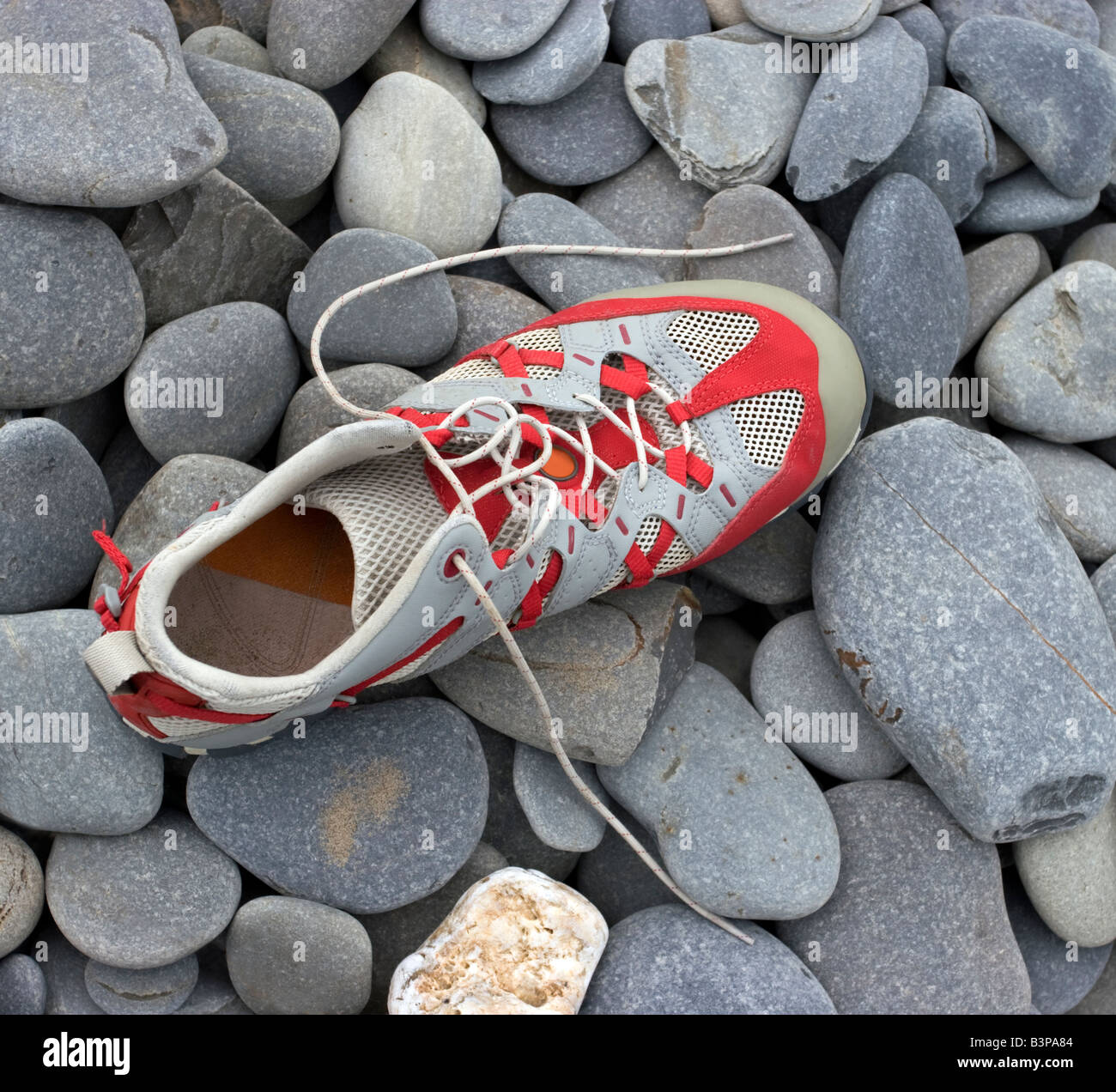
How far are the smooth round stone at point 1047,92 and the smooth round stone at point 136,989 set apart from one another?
7.83ft

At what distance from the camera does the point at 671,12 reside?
2359 mm

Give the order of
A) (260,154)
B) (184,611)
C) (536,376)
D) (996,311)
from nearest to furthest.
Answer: (184,611) → (536,376) → (260,154) → (996,311)

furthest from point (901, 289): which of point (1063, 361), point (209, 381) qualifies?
point (209, 381)

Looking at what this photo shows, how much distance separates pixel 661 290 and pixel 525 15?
2.13 feet

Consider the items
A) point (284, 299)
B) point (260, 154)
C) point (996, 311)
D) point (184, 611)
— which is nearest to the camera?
point (184, 611)

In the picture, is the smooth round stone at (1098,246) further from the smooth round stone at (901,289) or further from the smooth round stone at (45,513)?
the smooth round stone at (45,513)

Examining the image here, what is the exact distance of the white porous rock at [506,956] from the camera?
1788 mm

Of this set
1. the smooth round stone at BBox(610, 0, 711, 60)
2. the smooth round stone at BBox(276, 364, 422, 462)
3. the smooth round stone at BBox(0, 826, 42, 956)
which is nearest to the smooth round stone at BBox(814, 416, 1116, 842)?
the smooth round stone at BBox(276, 364, 422, 462)

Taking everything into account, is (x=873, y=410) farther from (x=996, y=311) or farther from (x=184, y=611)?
(x=184, y=611)

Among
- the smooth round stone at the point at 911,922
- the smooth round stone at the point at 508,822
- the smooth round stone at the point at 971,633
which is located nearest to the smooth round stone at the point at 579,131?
the smooth round stone at the point at 971,633

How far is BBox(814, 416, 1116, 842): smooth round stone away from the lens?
6.47ft

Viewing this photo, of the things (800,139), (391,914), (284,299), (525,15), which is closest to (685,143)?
(800,139)

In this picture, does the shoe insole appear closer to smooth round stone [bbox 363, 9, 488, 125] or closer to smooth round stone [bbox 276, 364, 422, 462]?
smooth round stone [bbox 276, 364, 422, 462]

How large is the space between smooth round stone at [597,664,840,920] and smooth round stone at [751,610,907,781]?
6 cm
